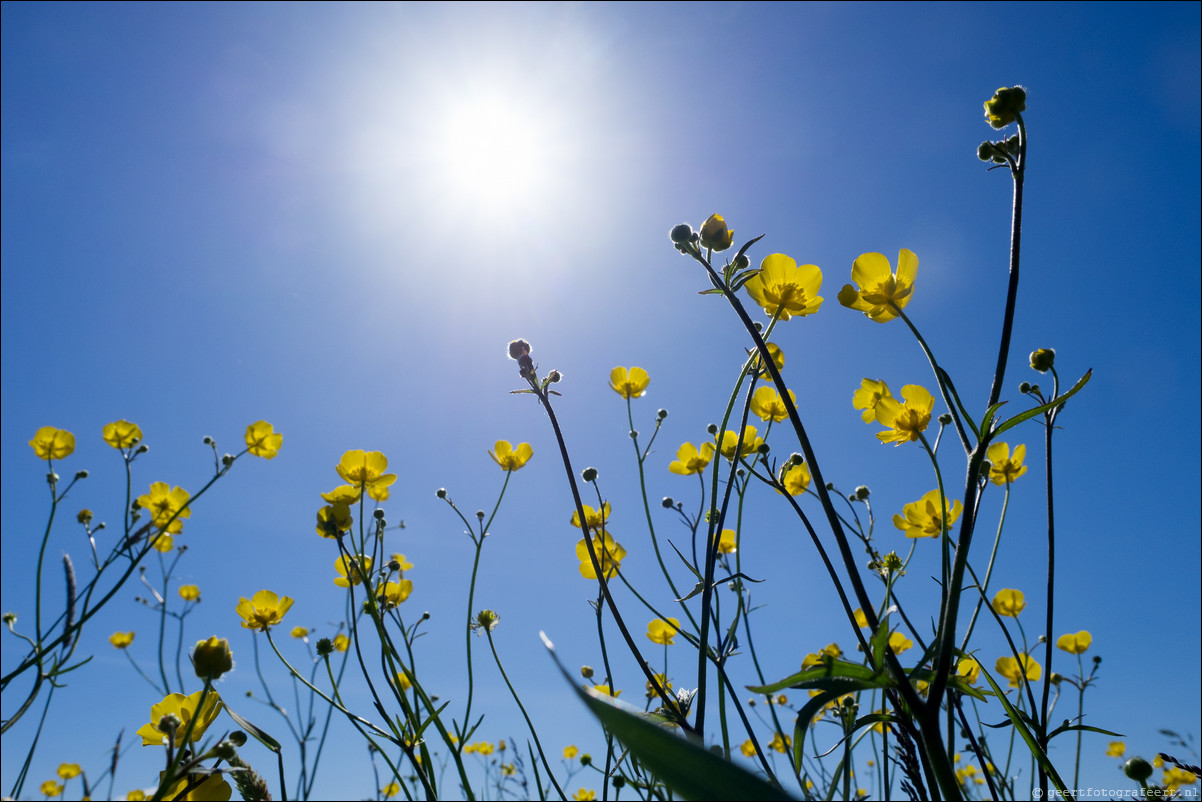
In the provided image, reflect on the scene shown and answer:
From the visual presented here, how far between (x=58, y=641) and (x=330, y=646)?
757 mm

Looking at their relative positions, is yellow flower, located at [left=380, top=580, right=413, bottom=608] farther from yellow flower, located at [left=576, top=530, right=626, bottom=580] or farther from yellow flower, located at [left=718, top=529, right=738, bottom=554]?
yellow flower, located at [left=718, top=529, right=738, bottom=554]

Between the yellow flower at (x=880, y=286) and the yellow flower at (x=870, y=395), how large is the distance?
39cm

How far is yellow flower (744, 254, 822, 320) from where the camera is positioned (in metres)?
1.35

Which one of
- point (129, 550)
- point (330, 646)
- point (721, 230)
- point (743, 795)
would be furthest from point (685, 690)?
point (129, 550)

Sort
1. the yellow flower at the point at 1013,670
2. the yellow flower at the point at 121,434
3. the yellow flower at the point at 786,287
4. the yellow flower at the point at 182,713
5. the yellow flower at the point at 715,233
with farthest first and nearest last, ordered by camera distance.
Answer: the yellow flower at the point at 121,434
the yellow flower at the point at 1013,670
the yellow flower at the point at 786,287
the yellow flower at the point at 715,233
the yellow flower at the point at 182,713

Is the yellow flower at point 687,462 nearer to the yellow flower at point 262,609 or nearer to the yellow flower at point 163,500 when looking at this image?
the yellow flower at point 262,609

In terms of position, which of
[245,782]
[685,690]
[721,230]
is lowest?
[245,782]

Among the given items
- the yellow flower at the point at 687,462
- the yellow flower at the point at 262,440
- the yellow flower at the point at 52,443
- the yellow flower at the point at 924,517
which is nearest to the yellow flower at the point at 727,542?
the yellow flower at the point at 687,462

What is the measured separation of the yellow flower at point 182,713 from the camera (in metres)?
0.84

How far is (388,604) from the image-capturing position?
2.18m

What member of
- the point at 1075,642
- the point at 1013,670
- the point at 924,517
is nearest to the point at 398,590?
the point at 924,517

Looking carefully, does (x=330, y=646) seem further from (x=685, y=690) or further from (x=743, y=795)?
(x=743, y=795)

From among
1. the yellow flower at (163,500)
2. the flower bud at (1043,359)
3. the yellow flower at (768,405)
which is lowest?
the flower bud at (1043,359)

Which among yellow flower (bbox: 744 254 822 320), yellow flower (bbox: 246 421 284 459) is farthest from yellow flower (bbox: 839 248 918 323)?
yellow flower (bbox: 246 421 284 459)
